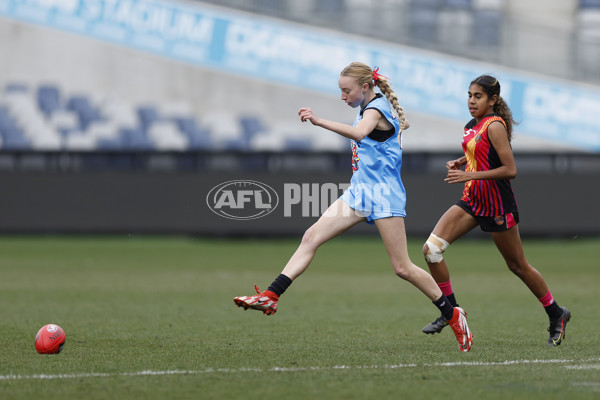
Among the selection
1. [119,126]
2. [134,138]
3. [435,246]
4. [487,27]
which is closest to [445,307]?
[435,246]

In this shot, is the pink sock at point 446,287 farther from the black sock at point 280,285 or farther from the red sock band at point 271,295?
the red sock band at point 271,295

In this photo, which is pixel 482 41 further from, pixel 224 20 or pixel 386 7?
pixel 224 20

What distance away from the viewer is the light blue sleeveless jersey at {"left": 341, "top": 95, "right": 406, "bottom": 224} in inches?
286

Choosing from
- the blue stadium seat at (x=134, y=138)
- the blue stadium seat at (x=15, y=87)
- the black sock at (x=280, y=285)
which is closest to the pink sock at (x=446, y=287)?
the black sock at (x=280, y=285)

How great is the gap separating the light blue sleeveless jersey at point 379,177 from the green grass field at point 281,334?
1091 millimetres

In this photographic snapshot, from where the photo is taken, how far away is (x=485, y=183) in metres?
7.79

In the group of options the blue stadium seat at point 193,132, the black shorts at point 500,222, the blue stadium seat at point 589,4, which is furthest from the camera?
the blue stadium seat at point 589,4

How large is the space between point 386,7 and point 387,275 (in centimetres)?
1222

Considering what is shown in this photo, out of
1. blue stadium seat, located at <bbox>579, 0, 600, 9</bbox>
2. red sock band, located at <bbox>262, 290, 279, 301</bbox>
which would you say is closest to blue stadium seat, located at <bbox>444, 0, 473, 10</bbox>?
blue stadium seat, located at <bbox>579, 0, 600, 9</bbox>

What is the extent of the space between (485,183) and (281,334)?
7.28 ft

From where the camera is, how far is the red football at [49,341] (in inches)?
279

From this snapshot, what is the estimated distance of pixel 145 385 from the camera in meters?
5.80

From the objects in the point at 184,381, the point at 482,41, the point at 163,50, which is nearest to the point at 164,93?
the point at 163,50

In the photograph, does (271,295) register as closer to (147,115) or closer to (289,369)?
(289,369)
